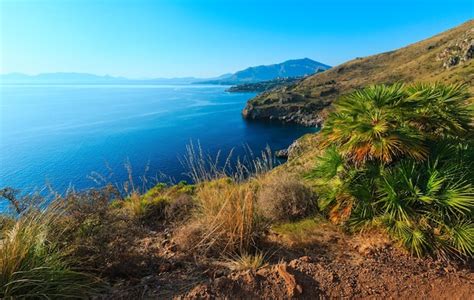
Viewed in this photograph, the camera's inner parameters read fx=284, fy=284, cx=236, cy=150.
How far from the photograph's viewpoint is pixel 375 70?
341 feet

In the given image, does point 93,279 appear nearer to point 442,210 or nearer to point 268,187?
point 268,187

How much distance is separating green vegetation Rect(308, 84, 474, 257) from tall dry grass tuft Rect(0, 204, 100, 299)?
11.4ft

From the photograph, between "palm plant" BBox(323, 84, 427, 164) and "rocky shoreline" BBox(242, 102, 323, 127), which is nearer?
"palm plant" BBox(323, 84, 427, 164)

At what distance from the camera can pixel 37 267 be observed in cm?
249

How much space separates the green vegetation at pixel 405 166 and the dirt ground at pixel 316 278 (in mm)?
301

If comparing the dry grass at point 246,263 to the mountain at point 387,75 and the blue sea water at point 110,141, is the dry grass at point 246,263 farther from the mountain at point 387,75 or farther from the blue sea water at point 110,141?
the mountain at point 387,75

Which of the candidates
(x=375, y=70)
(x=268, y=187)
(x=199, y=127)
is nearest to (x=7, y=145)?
(x=199, y=127)

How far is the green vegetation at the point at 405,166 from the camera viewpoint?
3.43 meters

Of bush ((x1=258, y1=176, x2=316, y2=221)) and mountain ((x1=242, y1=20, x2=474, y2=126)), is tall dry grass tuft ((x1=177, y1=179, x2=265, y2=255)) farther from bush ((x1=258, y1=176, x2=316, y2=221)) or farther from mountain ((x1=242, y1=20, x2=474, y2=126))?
mountain ((x1=242, y1=20, x2=474, y2=126))

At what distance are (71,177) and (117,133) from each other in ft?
83.0

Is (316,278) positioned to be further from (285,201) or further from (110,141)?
(110,141)

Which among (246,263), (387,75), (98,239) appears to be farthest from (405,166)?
(387,75)

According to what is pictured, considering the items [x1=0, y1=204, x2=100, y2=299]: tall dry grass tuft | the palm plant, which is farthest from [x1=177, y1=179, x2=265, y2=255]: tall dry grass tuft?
the palm plant

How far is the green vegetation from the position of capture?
3.43m
